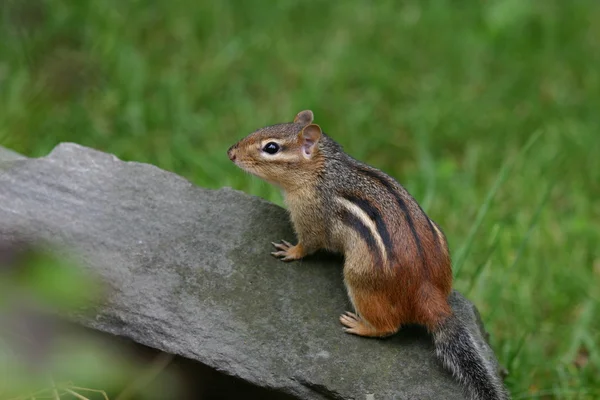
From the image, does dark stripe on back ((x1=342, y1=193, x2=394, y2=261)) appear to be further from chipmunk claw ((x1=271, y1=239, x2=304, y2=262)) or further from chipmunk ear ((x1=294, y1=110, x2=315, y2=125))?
chipmunk ear ((x1=294, y1=110, x2=315, y2=125))

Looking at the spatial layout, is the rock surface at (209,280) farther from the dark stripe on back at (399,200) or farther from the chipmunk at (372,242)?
the dark stripe on back at (399,200)

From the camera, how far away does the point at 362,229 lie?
136 inches


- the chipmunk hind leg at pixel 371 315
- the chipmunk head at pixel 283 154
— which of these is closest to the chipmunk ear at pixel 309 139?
the chipmunk head at pixel 283 154

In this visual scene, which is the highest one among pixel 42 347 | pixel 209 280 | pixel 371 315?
pixel 42 347

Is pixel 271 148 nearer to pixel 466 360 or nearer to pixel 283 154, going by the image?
pixel 283 154

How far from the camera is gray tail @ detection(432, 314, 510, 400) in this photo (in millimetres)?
3209

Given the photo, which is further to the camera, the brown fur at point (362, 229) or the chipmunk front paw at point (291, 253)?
the chipmunk front paw at point (291, 253)

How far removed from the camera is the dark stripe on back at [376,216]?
3.35 m

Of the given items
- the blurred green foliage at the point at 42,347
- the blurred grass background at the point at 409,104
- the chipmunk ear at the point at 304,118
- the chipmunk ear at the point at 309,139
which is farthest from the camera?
the blurred grass background at the point at 409,104

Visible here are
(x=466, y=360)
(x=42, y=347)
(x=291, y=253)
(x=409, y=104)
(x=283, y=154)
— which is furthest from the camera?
(x=409, y=104)

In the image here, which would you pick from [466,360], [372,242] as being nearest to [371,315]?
[372,242]

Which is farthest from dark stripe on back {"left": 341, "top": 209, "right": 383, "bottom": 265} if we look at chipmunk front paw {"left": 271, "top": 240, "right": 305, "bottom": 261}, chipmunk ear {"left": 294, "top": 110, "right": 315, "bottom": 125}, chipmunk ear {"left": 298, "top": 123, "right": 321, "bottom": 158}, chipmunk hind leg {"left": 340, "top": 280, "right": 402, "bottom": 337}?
chipmunk ear {"left": 294, "top": 110, "right": 315, "bottom": 125}

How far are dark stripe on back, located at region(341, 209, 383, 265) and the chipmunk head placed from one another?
320 mm

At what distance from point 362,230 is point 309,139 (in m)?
0.59
